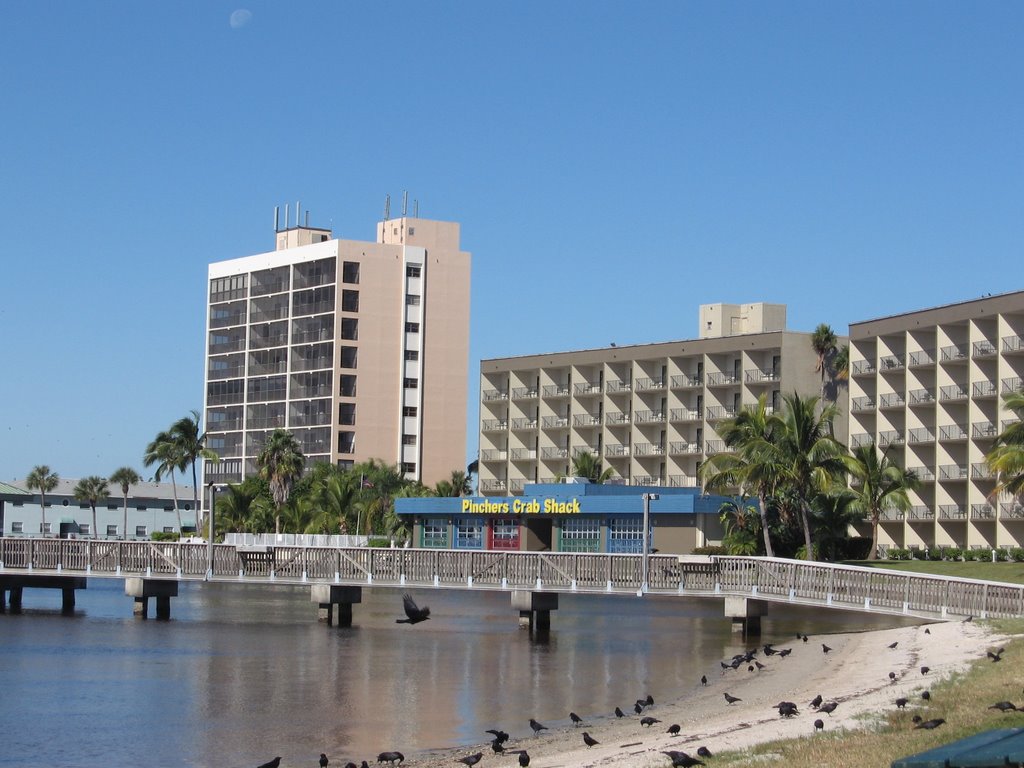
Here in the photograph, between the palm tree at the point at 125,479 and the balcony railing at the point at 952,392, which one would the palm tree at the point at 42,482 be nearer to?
the palm tree at the point at 125,479

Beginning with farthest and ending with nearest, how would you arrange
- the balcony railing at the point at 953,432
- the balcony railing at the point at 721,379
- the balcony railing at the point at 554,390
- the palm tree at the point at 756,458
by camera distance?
the balcony railing at the point at 554,390 → the balcony railing at the point at 721,379 → the balcony railing at the point at 953,432 → the palm tree at the point at 756,458

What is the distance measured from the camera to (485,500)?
9569 cm

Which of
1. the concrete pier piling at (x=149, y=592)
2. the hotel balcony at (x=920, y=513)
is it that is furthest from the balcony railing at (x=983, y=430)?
the concrete pier piling at (x=149, y=592)

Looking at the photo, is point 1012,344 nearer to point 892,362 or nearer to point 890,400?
point 892,362

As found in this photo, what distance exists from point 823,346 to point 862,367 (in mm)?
5160

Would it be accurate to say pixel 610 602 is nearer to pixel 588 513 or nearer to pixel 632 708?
pixel 588 513

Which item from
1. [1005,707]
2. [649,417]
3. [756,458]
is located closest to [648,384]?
[649,417]

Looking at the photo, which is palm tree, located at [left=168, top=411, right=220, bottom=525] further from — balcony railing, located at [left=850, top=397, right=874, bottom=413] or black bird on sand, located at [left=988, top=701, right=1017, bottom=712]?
black bird on sand, located at [left=988, top=701, right=1017, bottom=712]

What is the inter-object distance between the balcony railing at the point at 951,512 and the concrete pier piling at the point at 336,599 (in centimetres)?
3895

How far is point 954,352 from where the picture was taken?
84188 mm

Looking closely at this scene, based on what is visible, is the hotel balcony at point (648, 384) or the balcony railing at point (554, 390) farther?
the balcony railing at point (554, 390)

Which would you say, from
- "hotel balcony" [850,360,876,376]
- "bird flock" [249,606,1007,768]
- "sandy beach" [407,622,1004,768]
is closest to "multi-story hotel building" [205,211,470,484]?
"hotel balcony" [850,360,876,376]

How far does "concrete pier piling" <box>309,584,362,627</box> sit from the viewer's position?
57938mm

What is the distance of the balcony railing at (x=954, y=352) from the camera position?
3300 inches
